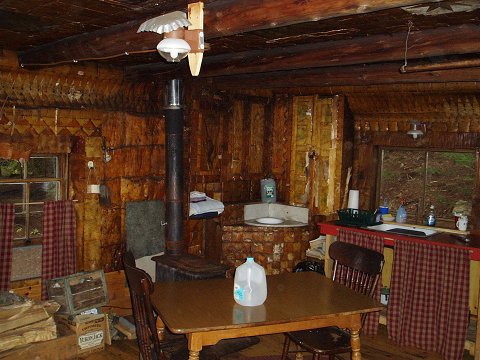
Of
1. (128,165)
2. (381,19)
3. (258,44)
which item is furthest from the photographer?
(128,165)

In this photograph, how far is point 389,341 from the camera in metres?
4.52

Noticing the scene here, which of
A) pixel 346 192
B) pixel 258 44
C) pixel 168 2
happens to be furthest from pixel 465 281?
pixel 168 2

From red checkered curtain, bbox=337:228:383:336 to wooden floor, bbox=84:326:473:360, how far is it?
0.13m

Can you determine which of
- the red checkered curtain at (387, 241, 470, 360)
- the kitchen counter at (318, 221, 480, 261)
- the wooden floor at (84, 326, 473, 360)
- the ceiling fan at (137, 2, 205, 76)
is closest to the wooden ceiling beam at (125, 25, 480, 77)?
the ceiling fan at (137, 2, 205, 76)

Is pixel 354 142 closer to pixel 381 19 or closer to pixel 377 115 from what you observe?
pixel 377 115

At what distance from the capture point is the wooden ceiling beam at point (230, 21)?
79.8 inches

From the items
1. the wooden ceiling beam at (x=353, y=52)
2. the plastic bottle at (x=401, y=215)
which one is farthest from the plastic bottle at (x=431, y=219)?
the wooden ceiling beam at (x=353, y=52)

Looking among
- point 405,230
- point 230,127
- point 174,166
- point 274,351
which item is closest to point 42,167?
point 174,166

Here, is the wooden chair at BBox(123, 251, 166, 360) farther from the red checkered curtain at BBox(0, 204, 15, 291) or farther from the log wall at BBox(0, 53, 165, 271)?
the log wall at BBox(0, 53, 165, 271)

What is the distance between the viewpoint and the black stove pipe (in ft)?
16.2

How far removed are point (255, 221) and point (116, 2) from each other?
380 centimetres

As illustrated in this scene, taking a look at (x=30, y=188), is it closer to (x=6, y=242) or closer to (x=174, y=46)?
(x=6, y=242)

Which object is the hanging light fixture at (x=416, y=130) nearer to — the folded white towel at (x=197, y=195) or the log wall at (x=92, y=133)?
the folded white towel at (x=197, y=195)

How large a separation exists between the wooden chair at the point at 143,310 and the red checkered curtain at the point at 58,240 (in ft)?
6.53
